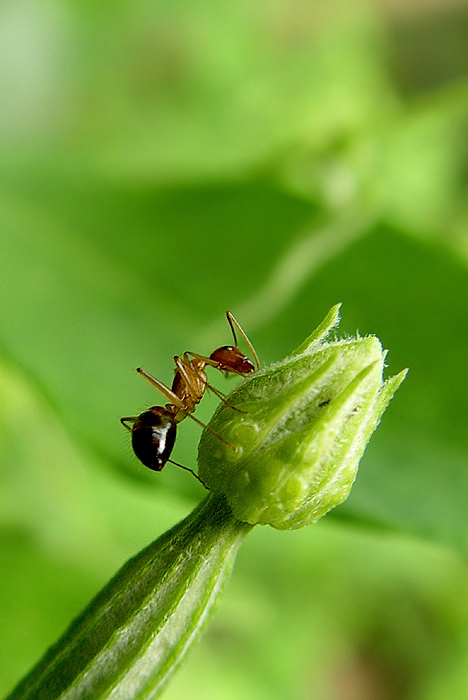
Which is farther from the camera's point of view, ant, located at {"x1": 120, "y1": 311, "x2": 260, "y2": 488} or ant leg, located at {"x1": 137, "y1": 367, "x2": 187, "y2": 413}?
ant leg, located at {"x1": 137, "y1": 367, "x2": 187, "y2": 413}

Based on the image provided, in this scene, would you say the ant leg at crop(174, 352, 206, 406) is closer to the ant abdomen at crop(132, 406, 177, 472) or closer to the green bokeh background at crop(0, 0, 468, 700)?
the green bokeh background at crop(0, 0, 468, 700)

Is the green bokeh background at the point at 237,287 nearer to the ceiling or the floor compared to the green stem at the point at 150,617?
nearer to the ceiling

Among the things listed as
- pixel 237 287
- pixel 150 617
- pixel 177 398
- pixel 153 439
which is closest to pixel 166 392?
pixel 177 398

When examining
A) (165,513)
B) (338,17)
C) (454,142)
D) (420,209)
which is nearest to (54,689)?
(165,513)

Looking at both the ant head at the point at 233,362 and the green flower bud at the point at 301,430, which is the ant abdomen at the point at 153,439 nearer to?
the ant head at the point at 233,362

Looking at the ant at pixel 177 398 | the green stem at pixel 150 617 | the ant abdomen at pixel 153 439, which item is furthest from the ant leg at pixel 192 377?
the green stem at pixel 150 617

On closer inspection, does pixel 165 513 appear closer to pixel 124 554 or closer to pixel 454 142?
pixel 124 554

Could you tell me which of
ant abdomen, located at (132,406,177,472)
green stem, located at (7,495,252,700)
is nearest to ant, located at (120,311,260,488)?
ant abdomen, located at (132,406,177,472)

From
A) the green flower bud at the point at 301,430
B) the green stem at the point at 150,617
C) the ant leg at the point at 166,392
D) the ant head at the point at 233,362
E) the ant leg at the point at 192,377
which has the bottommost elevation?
the green stem at the point at 150,617
